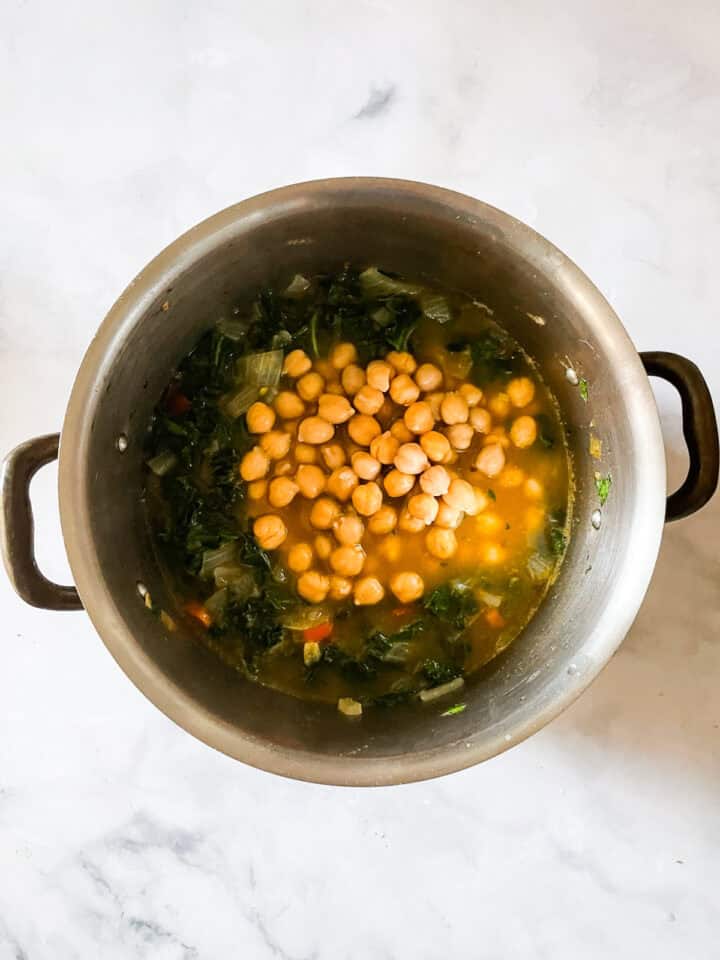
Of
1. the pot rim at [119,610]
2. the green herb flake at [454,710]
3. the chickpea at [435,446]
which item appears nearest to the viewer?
the pot rim at [119,610]

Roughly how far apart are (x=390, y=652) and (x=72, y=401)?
2.08 ft

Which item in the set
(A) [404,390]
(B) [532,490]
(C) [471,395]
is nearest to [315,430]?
(A) [404,390]

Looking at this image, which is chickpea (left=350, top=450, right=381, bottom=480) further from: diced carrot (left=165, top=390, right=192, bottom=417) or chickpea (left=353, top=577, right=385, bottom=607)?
diced carrot (left=165, top=390, right=192, bottom=417)

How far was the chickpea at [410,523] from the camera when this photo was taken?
1595mm

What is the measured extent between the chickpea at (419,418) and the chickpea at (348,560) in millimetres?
209

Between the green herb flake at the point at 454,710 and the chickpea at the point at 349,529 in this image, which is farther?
the chickpea at the point at 349,529

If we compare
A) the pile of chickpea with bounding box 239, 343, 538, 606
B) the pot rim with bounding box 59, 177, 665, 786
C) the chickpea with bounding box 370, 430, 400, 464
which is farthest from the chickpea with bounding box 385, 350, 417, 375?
the pot rim with bounding box 59, 177, 665, 786

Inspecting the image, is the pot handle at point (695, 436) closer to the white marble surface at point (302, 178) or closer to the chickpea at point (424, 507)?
the white marble surface at point (302, 178)

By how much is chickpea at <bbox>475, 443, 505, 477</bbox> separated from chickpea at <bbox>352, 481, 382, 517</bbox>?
0.17 metres

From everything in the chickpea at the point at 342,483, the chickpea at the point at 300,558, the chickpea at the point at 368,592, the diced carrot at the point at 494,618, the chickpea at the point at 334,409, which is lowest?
the diced carrot at the point at 494,618

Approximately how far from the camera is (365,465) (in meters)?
1.59

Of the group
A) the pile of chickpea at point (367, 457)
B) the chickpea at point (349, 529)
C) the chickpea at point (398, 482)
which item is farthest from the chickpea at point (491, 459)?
the chickpea at point (349, 529)

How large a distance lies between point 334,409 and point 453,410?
0.19 metres

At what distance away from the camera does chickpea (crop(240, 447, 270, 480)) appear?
5.22 feet
